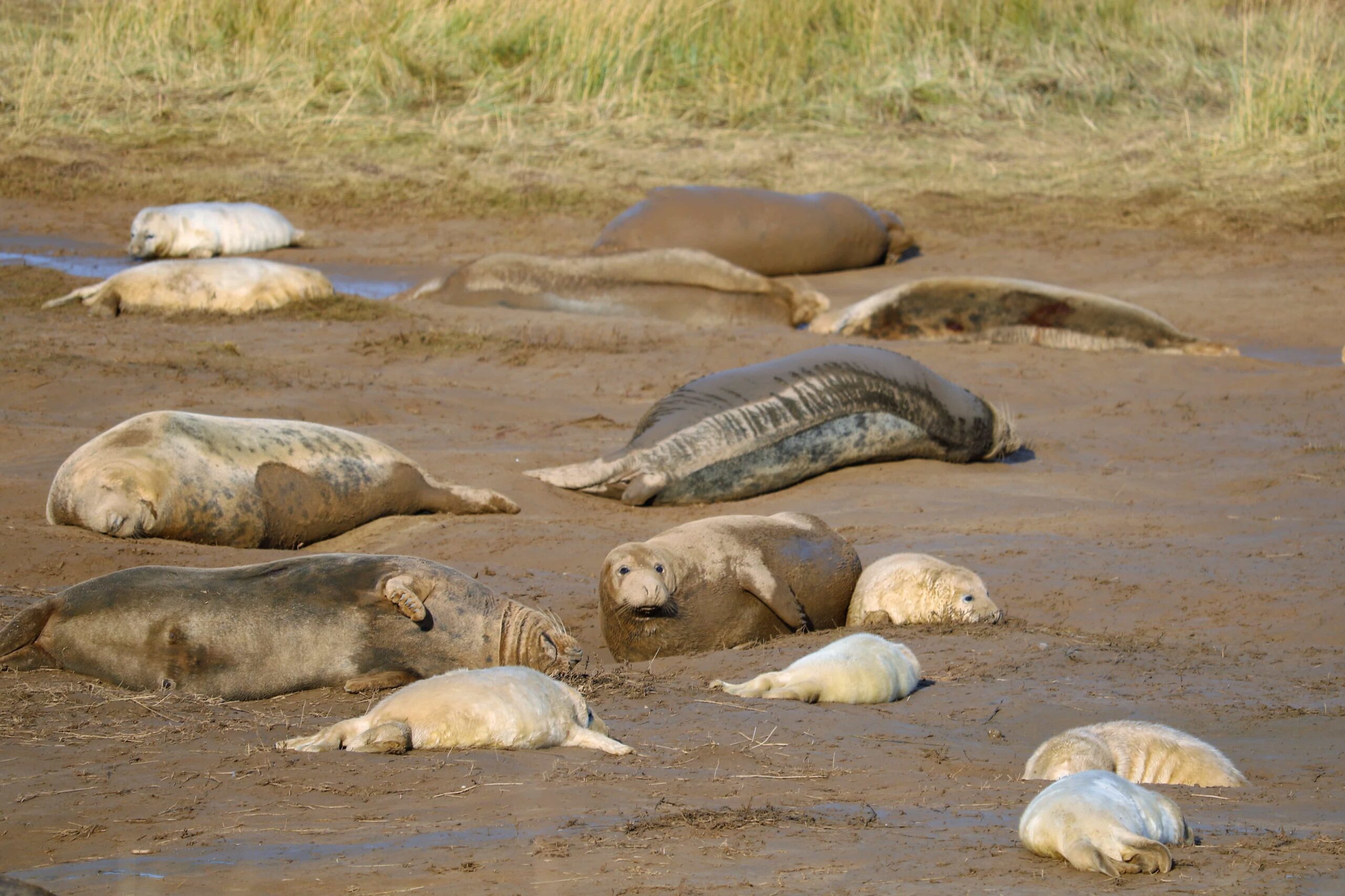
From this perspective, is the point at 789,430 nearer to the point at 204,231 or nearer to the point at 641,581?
the point at 641,581

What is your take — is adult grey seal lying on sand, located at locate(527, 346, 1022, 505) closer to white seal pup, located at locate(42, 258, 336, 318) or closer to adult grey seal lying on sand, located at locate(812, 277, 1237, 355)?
adult grey seal lying on sand, located at locate(812, 277, 1237, 355)

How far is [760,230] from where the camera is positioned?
37.1 feet

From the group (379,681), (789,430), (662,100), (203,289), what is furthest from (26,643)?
(662,100)

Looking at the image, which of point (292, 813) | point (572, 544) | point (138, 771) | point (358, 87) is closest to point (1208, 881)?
point (292, 813)

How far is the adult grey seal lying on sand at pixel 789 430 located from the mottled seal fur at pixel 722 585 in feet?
4.34

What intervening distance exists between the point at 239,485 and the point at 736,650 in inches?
78.9

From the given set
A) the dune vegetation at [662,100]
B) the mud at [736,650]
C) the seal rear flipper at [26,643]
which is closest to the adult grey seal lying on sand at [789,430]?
the mud at [736,650]

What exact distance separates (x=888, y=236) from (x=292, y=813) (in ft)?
32.7

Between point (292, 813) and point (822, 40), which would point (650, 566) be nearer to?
point (292, 813)

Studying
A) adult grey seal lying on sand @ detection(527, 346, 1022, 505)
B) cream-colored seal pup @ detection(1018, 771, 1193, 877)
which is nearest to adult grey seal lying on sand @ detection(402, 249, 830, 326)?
adult grey seal lying on sand @ detection(527, 346, 1022, 505)

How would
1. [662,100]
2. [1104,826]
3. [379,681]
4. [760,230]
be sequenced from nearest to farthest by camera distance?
[1104,826] → [379,681] → [760,230] → [662,100]

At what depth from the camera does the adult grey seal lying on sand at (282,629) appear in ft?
12.3

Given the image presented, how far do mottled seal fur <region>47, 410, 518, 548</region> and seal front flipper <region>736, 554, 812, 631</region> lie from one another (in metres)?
1.54

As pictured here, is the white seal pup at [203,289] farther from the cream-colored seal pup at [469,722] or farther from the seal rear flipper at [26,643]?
the cream-colored seal pup at [469,722]
